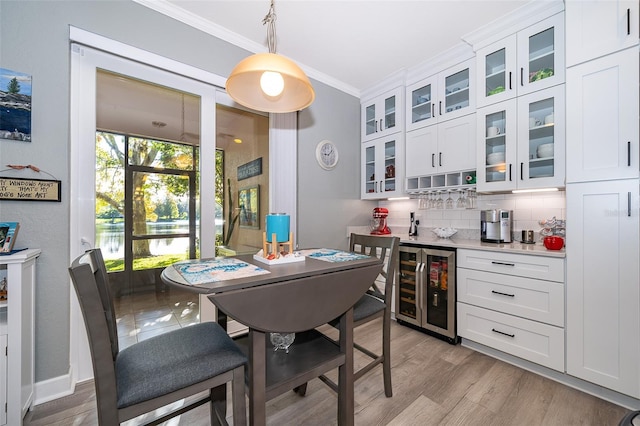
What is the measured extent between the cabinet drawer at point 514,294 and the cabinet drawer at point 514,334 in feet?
0.19

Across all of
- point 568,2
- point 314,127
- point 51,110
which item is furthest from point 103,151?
point 568,2

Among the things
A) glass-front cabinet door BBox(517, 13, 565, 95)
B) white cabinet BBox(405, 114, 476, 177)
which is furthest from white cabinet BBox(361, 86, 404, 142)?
glass-front cabinet door BBox(517, 13, 565, 95)

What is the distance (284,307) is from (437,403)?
1.38 meters

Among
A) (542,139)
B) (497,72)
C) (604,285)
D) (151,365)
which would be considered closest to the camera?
(151,365)

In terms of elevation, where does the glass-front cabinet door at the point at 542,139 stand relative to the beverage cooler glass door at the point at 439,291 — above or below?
above

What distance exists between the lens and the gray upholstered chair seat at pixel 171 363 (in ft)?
2.93

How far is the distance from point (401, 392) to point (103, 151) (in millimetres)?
2936

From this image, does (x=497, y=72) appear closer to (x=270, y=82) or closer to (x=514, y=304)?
(x=514, y=304)

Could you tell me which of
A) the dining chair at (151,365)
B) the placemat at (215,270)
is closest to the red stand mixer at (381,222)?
the placemat at (215,270)

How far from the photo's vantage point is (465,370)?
6.54ft

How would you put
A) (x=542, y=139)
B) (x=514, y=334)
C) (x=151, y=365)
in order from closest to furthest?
(x=151, y=365) → (x=514, y=334) → (x=542, y=139)

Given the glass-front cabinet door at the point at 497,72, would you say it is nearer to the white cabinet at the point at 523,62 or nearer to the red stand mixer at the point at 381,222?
the white cabinet at the point at 523,62

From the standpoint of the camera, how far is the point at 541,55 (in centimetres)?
212

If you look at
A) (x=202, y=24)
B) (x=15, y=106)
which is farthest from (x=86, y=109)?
(x=202, y=24)
